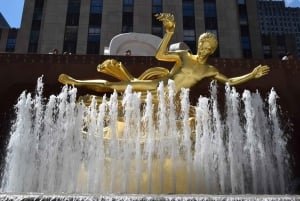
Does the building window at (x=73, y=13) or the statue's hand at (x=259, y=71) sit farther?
the building window at (x=73, y=13)

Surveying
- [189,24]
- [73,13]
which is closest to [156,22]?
[189,24]

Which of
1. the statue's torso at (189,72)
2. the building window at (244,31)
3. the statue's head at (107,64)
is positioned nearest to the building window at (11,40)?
the building window at (244,31)

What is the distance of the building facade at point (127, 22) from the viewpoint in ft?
99.2

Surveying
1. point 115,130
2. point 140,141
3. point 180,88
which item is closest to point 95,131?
point 115,130

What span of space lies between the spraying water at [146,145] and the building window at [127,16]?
21.0 metres

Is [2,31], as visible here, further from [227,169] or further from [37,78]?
[227,169]

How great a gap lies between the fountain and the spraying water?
0.07 ft

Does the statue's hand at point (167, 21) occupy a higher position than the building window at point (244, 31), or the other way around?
the building window at point (244, 31)

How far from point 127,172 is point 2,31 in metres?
36.8

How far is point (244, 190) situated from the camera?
856cm

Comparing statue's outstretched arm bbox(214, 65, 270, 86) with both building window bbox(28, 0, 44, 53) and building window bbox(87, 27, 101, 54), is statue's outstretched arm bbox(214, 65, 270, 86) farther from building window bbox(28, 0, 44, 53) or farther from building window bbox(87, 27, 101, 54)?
building window bbox(28, 0, 44, 53)

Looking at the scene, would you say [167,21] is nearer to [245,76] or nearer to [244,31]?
[245,76]

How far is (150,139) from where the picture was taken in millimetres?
8258

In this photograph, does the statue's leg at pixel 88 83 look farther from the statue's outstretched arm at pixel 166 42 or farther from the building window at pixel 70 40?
the building window at pixel 70 40
